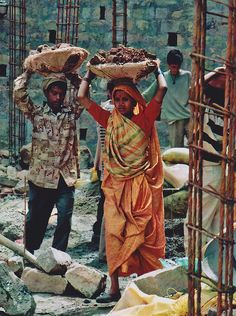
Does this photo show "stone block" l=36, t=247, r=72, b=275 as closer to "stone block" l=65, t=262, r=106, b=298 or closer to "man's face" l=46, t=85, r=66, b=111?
"stone block" l=65, t=262, r=106, b=298

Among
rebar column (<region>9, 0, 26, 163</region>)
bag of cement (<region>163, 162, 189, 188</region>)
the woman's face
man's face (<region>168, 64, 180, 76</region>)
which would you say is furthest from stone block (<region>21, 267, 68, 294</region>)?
rebar column (<region>9, 0, 26, 163</region>)

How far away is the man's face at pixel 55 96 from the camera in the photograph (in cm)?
951

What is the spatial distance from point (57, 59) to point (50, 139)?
2.13 ft

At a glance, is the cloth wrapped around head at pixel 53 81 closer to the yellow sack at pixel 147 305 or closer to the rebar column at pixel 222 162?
the yellow sack at pixel 147 305

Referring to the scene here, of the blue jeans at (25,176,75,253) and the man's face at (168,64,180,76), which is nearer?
the blue jeans at (25,176,75,253)

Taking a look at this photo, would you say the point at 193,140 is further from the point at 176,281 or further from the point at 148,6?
the point at 148,6

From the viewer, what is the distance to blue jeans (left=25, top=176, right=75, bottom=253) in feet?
31.8

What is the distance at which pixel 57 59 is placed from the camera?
9.48 metres

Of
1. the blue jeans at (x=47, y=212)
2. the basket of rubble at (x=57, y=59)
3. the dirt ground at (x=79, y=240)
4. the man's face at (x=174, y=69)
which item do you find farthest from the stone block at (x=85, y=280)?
the man's face at (x=174, y=69)

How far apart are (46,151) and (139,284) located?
7.53ft

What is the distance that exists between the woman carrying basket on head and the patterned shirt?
95cm

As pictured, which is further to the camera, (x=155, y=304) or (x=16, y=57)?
(x=16, y=57)

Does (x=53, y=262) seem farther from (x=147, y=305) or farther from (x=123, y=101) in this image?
(x=147, y=305)

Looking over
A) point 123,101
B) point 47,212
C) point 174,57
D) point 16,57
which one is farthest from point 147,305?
point 16,57
